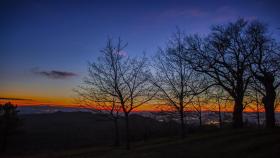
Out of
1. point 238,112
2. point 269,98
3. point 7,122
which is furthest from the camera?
point 7,122

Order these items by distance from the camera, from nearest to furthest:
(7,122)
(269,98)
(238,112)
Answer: (269,98) < (238,112) < (7,122)

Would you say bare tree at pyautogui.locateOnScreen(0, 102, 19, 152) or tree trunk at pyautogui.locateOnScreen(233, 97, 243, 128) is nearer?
tree trunk at pyautogui.locateOnScreen(233, 97, 243, 128)

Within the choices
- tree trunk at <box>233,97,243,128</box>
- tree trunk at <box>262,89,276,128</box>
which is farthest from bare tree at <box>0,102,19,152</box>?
tree trunk at <box>262,89,276,128</box>

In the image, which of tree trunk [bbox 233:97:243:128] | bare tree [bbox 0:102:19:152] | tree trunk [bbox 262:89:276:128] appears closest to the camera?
tree trunk [bbox 262:89:276:128]

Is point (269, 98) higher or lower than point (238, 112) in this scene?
higher

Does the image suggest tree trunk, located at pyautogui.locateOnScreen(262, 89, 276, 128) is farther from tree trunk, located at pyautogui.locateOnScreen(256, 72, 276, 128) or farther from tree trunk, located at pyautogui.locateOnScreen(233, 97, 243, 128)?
tree trunk, located at pyautogui.locateOnScreen(233, 97, 243, 128)

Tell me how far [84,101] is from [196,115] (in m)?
14.0

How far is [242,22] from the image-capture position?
1075 inches

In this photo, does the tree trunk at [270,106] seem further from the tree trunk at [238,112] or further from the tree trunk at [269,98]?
the tree trunk at [238,112]

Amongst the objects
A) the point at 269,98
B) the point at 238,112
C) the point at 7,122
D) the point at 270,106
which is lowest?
the point at 7,122

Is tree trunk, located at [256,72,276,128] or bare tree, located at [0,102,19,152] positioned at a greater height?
tree trunk, located at [256,72,276,128]

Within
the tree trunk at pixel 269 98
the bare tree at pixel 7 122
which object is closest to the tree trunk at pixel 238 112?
the tree trunk at pixel 269 98

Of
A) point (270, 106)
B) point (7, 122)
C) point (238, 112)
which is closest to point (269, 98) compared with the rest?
point (270, 106)

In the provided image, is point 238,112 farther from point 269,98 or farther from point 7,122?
point 7,122
